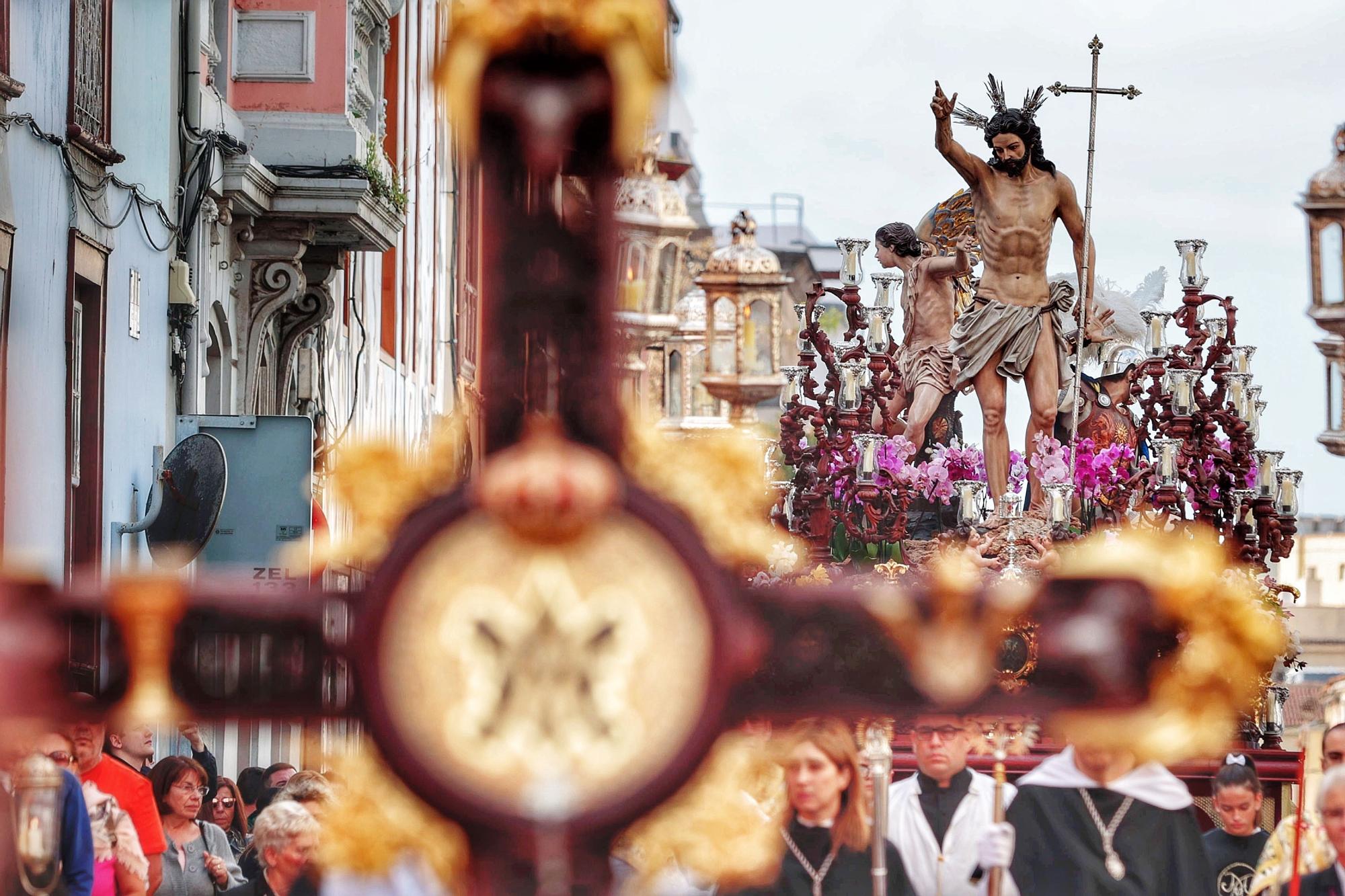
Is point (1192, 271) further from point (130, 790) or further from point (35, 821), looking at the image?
point (35, 821)

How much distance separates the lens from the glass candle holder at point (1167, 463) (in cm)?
1204

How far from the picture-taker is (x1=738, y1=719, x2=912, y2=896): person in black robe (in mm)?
4051

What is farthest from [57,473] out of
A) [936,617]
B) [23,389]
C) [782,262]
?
[782,262]

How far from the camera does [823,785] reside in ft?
13.7

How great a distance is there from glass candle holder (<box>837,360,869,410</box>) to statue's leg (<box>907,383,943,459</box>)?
608 mm

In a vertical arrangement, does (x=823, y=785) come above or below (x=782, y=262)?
below

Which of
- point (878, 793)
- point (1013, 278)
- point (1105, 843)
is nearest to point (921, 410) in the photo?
point (1013, 278)

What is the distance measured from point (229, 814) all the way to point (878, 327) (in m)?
5.49

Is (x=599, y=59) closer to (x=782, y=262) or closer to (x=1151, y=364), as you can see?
(x=1151, y=364)

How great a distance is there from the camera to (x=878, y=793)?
3.82m

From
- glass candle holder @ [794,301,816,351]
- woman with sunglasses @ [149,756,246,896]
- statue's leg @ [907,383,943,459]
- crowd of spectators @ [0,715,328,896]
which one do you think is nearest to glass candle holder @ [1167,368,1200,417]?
statue's leg @ [907,383,943,459]

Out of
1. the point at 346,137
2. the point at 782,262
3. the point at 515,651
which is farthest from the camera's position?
the point at 782,262

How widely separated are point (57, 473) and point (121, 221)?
216cm

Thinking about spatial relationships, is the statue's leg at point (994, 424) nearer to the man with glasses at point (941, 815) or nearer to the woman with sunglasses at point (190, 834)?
the woman with sunglasses at point (190, 834)
